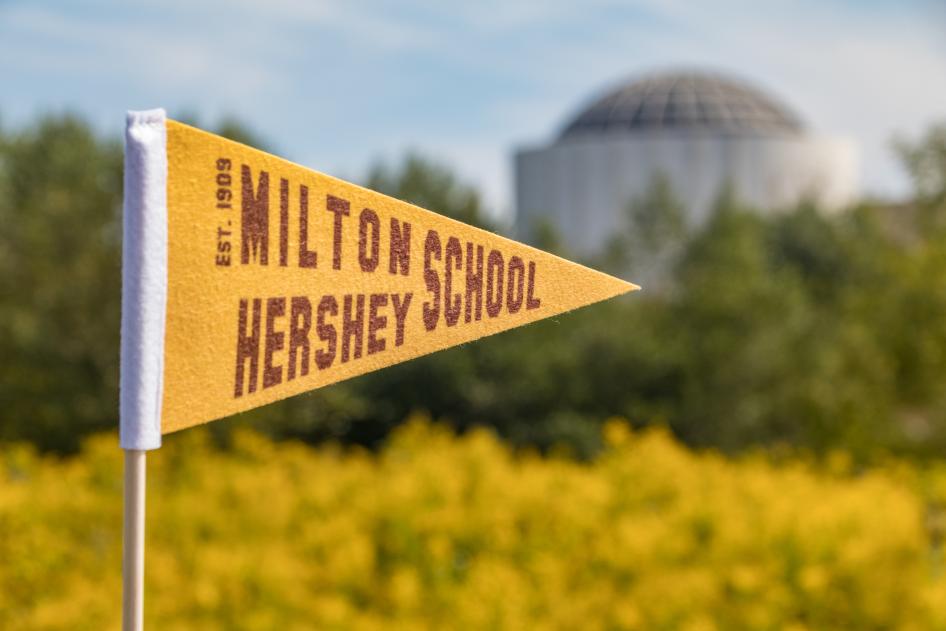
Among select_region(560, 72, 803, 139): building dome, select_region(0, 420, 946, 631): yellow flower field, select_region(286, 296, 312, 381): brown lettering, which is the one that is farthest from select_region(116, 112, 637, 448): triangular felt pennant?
select_region(560, 72, 803, 139): building dome

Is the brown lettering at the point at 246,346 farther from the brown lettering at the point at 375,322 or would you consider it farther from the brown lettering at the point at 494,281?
the brown lettering at the point at 494,281

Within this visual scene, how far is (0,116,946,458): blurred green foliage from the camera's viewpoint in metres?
12.8

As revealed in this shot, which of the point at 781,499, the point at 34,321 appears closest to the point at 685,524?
the point at 781,499

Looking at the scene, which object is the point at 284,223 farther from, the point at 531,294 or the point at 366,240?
the point at 531,294

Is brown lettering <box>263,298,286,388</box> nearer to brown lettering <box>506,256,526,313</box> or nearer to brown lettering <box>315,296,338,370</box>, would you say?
brown lettering <box>315,296,338,370</box>

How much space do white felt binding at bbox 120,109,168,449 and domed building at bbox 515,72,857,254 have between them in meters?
37.8

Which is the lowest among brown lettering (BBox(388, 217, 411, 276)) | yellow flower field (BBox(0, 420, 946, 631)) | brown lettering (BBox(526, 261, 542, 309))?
yellow flower field (BBox(0, 420, 946, 631))

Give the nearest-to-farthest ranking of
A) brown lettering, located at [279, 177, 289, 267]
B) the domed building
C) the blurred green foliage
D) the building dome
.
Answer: brown lettering, located at [279, 177, 289, 267]
the blurred green foliage
the domed building
the building dome

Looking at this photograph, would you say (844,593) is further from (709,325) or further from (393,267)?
(709,325)

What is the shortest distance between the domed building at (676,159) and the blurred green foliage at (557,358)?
77.9ft

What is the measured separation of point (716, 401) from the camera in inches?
556

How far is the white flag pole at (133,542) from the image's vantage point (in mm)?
1147

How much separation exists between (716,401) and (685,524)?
26.2ft

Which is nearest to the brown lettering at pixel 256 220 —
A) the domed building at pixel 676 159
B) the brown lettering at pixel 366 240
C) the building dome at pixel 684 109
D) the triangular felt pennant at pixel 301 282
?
the triangular felt pennant at pixel 301 282
